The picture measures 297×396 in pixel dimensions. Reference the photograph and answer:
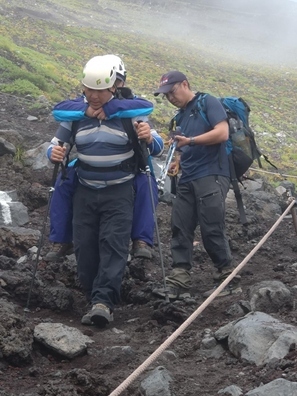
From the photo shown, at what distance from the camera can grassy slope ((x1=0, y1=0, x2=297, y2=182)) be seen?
704 inches

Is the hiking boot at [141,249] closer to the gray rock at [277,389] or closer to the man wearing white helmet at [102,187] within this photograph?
the man wearing white helmet at [102,187]

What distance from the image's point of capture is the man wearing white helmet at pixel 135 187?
20.9 feet

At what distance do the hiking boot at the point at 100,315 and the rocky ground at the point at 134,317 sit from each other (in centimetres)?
7

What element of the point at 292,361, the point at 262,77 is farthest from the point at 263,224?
the point at 262,77

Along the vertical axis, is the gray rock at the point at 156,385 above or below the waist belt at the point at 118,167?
below

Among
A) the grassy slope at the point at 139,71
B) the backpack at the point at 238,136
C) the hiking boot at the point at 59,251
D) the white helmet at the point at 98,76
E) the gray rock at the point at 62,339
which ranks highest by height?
the white helmet at the point at 98,76

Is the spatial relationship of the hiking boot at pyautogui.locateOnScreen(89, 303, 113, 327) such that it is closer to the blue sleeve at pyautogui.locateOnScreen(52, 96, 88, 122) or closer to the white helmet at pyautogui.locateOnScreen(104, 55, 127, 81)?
the blue sleeve at pyautogui.locateOnScreen(52, 96, 88, 122)

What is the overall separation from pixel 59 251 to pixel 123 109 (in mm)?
1646

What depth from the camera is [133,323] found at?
6648 mm

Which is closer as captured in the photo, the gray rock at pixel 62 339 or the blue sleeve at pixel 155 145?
the gray rock at pixel 62 339

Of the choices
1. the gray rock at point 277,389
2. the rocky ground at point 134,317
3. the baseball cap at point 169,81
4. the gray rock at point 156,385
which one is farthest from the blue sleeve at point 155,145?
the gray rock at point 277,389

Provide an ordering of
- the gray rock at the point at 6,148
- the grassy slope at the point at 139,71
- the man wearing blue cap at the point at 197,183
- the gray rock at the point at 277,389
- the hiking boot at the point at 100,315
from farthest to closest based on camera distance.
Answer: the grassy slope at the point at 139,71
the gray rock at the point at 6,148
the man wearing blue cap at the point at 197,183
the hiking boot at the point at 100,315
the gray rock at the point at 277,389

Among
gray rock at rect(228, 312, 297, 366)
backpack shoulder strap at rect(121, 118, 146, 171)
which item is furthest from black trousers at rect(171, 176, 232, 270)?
gray rock at rect(228, 312, 297, 366)

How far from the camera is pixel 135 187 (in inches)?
267
